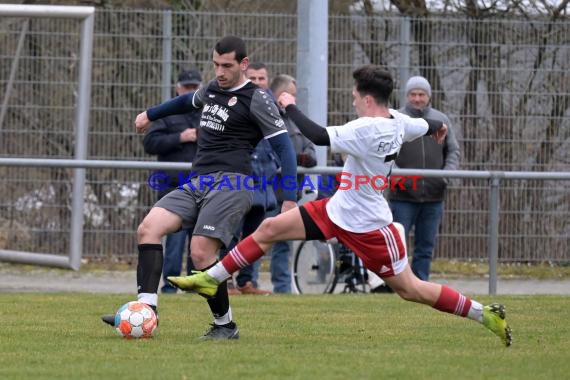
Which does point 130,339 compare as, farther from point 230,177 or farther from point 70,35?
point 70,35

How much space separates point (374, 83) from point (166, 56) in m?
7.23

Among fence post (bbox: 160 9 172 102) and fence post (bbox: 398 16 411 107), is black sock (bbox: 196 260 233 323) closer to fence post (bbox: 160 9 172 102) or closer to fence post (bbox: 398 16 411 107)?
fence post (bbox: 160 9 172 102)

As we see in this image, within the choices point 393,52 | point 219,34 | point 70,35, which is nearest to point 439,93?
point 393,52

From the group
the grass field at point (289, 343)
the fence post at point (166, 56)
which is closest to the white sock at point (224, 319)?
the grass field at point (289, 343)

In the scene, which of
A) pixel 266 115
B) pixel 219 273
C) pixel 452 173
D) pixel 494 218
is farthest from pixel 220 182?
pixel 494 218

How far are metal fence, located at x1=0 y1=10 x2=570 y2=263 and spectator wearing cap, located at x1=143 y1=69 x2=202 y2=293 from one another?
1993 mm

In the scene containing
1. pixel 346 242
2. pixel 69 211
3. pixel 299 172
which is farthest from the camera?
pixel 69 211

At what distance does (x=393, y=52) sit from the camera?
50.2 feet

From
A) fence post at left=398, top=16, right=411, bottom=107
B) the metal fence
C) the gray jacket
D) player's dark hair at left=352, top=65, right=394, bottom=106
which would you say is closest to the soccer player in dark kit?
player's dark hair at left=352, top=65, right=394, bottom=106

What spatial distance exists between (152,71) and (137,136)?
0.76 m

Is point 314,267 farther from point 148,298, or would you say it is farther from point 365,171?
point 365,171

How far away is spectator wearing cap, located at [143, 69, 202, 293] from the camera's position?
41.9 ft

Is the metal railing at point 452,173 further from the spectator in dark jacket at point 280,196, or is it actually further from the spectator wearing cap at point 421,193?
the spectator in dark jacket at point 280,196

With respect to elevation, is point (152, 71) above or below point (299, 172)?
above
